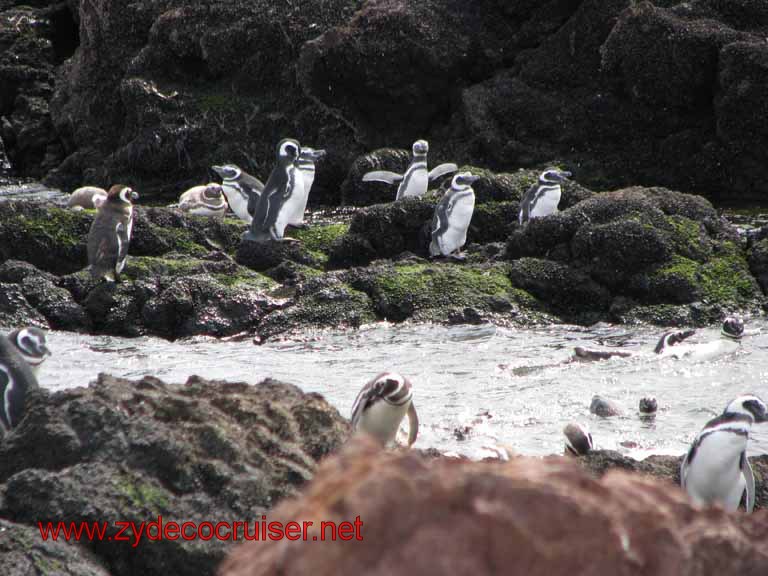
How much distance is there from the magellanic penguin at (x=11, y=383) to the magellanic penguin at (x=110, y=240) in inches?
197

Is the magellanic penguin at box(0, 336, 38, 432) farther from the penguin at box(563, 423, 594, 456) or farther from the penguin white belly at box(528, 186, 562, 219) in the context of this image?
the penguin white belly at box(528, 186, 562, 219)

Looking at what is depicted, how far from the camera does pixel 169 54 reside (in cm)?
2434

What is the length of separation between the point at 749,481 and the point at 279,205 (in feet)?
26.8

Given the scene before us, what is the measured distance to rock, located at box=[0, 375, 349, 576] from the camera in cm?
326

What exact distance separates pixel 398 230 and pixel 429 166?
7996 mm

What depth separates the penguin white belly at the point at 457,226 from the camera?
12.2m

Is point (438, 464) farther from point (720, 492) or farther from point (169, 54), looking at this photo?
point (169, 54)

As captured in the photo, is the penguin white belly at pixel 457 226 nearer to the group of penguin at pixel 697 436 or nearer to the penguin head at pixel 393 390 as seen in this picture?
the group of penguin at pixel 697 436

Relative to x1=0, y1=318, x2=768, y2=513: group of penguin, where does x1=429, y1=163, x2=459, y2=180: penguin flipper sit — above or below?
below

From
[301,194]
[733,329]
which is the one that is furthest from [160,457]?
[301,194]

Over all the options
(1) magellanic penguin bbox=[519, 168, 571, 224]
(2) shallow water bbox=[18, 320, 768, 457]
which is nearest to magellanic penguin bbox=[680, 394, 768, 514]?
(2) shallow water bbox=[18, 320, 768, 457]

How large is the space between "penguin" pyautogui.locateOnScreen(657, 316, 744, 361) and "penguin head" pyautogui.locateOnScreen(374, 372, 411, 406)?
402cm

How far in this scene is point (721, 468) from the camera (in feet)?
16.7

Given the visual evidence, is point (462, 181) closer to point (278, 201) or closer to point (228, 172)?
point (278, 201)
